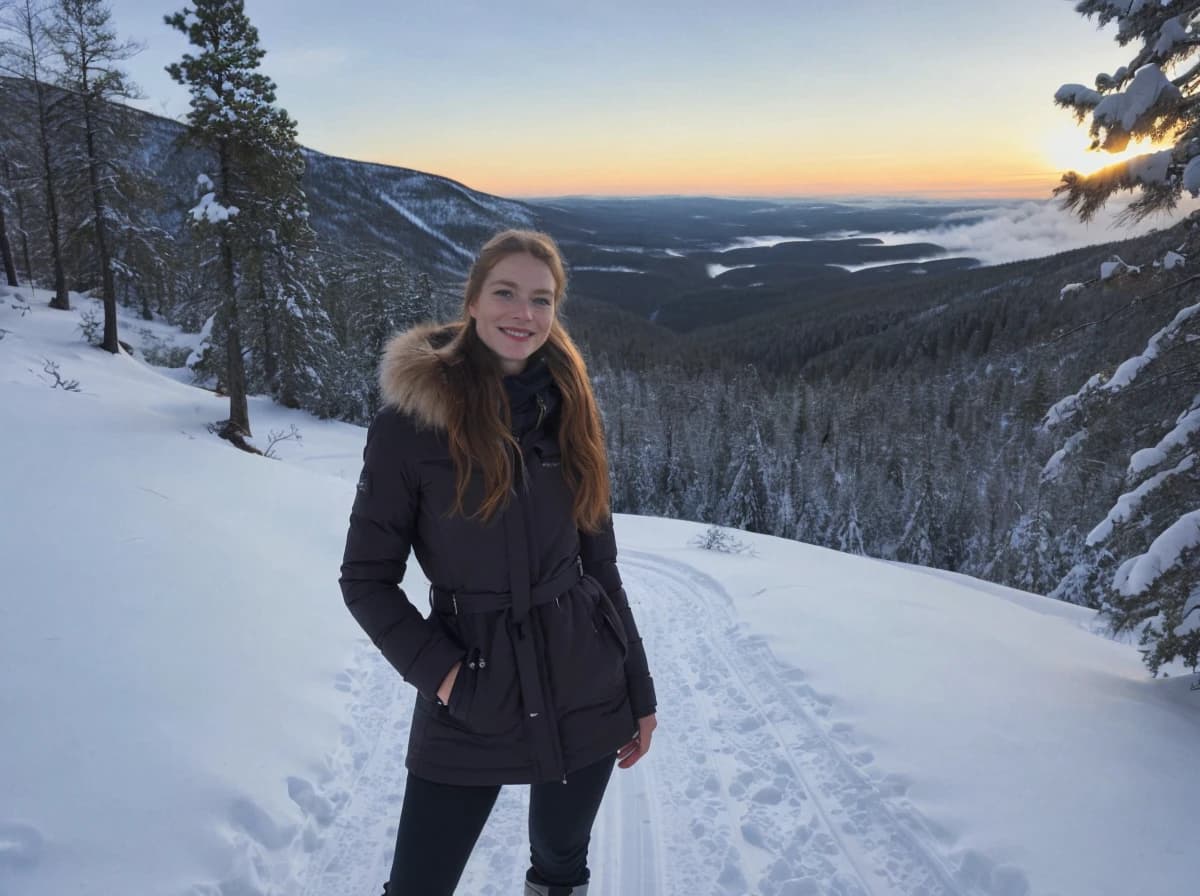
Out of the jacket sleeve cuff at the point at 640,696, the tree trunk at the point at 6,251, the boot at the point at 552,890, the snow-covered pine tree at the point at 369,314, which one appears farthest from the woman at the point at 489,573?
the snow-covered pine tree at the point at 369,314

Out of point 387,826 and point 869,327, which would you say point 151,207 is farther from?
point 869,327

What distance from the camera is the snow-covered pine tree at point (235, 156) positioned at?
1510cm

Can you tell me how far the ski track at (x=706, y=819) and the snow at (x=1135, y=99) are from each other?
5.35 metres

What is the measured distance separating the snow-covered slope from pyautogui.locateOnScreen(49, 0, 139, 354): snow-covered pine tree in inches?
629

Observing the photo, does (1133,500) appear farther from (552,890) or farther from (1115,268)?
(552,890)

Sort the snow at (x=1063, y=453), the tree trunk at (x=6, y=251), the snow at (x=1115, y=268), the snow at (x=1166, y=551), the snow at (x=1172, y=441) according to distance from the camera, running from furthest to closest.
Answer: the tree trunk at (x=6, y=251)
the snow at (x=1063, y=453)
the snow at (x=1115, y=268)
the snow at (x=1172, y=441)
the snow at (x=1166, y=551)

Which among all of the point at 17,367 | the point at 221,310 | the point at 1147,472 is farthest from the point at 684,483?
the point at 1147,472

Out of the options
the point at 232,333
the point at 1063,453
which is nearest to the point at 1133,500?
the point at 1063,453

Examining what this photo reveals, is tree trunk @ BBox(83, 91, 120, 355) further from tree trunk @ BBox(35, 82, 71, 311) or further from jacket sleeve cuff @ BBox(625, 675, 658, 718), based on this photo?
jacket sleeve cuff @ BBox(625, 675, 658, 718)

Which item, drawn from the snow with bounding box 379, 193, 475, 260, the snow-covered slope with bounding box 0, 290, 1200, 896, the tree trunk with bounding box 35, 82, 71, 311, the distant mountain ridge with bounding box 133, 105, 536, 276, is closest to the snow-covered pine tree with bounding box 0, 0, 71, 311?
the tree trunk with bounding box 35, 82, 71, 311

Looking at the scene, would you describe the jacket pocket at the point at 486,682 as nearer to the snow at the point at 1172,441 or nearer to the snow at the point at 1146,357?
the snow at the point at 1172,441

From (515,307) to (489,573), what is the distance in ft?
2.87

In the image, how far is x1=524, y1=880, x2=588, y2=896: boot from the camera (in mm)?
2397

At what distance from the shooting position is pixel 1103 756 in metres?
4.38
